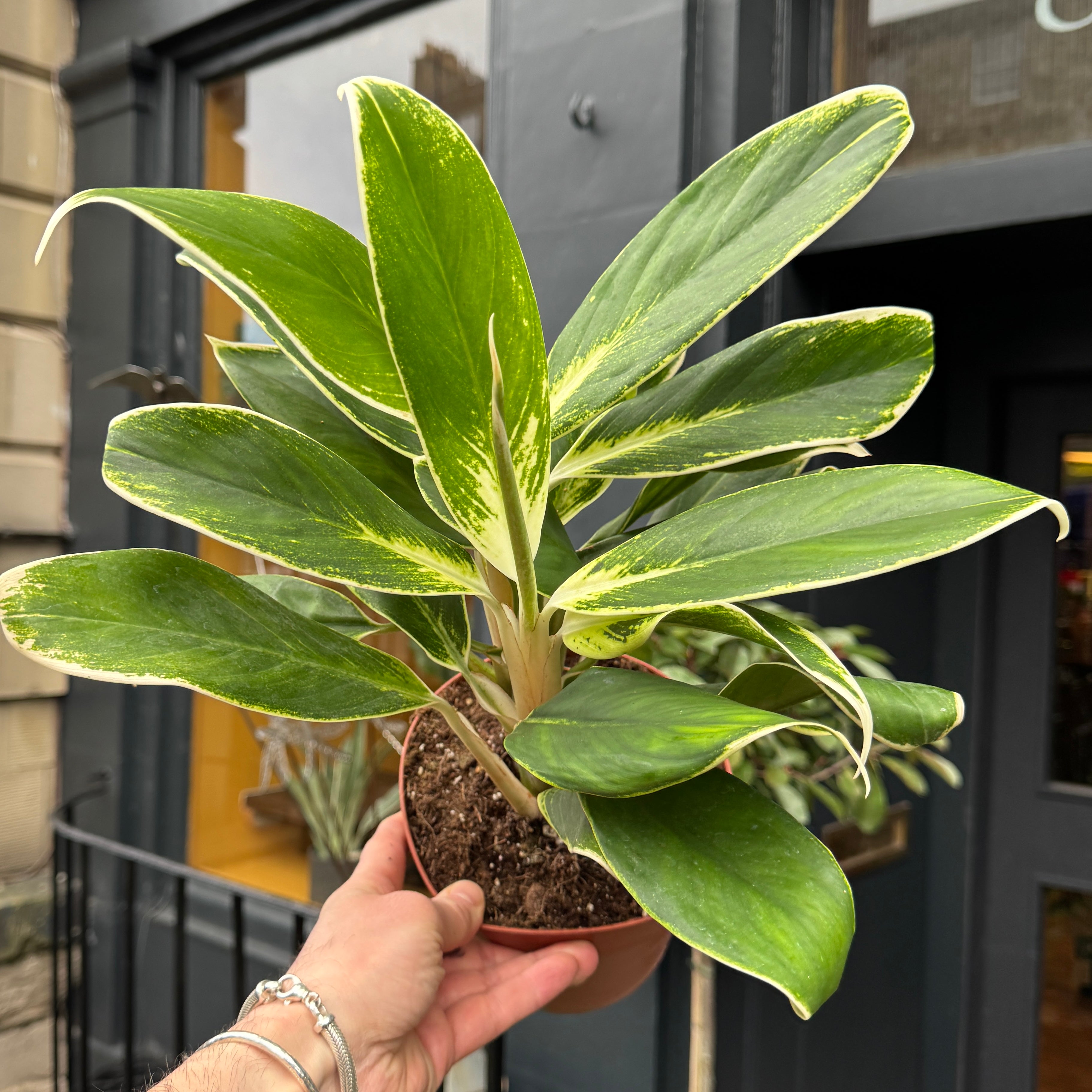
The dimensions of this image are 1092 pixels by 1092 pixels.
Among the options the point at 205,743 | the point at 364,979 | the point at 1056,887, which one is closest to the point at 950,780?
the point at 1056,887

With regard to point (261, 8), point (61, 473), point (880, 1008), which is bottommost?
point (880, 1008)

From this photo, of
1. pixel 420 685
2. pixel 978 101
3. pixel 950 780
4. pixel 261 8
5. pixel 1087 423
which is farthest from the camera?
pixel 261 8

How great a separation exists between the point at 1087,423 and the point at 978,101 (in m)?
0.58

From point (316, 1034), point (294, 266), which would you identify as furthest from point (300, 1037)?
point (294, 266)

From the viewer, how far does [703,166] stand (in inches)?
55.9

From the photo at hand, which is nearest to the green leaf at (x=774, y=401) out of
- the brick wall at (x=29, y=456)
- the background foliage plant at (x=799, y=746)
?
the background foliage plant at (x=799, y=746)

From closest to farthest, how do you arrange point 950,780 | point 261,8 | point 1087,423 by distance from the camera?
point 950,780, point 1087,423, point 261,8

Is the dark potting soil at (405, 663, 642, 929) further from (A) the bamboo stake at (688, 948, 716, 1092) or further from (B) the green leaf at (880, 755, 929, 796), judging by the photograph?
(B) the green leaf at (880, 755, 929, 796)

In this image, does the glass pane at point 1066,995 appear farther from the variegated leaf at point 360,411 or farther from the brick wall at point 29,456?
the brick wall at point 29,456

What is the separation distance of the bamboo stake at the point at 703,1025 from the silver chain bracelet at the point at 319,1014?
24.2 inches

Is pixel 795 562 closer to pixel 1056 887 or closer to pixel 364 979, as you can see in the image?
pixel 364 979

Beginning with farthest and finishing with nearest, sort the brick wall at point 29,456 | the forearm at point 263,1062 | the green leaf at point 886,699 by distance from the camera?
the brick wall at point 29,456, the forearm at point 263,1062, the green leaf at point 886,699

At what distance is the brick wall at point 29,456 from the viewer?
231cm

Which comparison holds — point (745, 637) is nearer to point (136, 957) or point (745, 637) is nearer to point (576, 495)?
point (576, 495)
